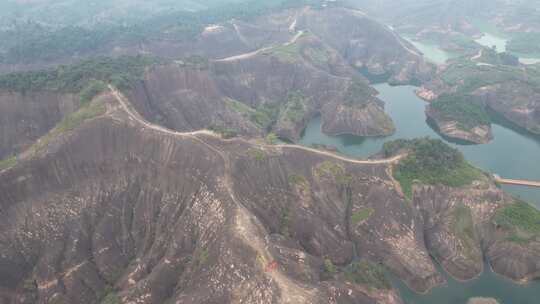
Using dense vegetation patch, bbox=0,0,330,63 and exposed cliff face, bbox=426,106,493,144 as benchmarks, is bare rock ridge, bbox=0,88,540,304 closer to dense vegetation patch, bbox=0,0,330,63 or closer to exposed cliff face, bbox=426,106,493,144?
exposed cliff face, bbox=426,106,493,144

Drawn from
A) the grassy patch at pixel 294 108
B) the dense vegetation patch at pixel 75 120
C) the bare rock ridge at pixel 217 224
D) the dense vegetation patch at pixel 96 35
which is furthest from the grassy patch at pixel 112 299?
the dense vegetation patch at pixel 96 35

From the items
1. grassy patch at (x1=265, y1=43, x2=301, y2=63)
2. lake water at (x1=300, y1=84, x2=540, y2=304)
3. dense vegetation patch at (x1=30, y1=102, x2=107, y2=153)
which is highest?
dense vegetation patch at (x1=30, y1=102, x2=107, y2=153)

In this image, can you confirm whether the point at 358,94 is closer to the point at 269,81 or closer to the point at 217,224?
the point at 269,81

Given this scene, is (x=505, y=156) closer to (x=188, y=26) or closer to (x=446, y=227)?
(x=446, y=227)

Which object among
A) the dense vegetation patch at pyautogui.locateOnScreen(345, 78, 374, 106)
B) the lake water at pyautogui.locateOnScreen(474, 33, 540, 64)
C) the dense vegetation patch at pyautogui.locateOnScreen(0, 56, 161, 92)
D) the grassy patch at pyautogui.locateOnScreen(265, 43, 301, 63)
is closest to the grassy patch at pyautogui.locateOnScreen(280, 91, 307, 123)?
the dense vegetation patch at pyautogui.locateOnScreen(345, 78, 374, 106)

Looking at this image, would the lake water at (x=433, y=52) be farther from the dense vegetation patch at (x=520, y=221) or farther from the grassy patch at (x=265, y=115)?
the dense vegetation patch at (x=520, y=221)

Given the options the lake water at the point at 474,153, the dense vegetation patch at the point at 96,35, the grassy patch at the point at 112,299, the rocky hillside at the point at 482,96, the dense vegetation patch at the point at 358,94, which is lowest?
the lake water at the point at 474,153
